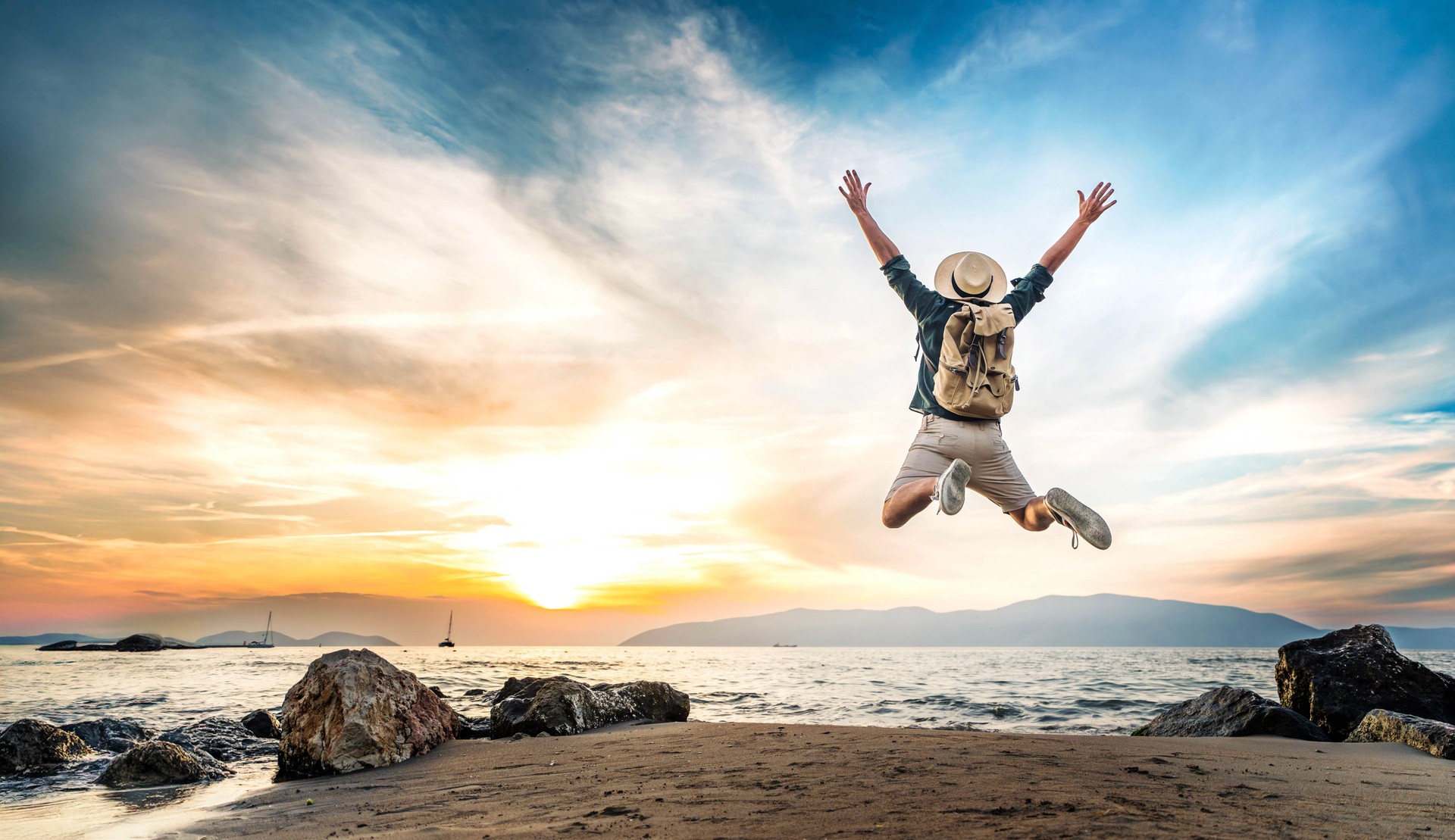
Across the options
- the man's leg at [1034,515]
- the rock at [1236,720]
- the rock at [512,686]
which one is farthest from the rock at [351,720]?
the rock at [1236,720]

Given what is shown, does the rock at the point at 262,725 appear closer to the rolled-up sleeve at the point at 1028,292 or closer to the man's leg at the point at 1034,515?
the man's leg at the point at 1034,515

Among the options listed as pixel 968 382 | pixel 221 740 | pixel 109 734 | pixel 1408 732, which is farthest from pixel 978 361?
pixel 109 734

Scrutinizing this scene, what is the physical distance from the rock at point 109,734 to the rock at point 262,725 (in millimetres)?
1264

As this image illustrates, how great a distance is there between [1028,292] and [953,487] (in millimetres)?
1997

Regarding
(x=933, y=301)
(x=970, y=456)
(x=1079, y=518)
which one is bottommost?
(x=1079, y=518)

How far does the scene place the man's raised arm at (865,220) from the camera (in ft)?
21.6

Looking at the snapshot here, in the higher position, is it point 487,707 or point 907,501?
point 907,501

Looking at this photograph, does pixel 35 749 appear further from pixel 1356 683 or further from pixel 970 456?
pixel 1356 683

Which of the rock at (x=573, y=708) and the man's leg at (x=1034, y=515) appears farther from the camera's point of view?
the rock at (x=573, y=708)

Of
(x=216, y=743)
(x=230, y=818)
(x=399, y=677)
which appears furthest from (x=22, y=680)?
(x=230, y=818)

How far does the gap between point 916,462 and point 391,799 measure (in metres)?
5.15

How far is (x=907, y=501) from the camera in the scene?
6195 millimetres

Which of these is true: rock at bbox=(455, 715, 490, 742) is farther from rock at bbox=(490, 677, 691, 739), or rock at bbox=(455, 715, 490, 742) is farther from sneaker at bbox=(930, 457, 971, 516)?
sneaker at bbox=(930, 457, 971, 516)

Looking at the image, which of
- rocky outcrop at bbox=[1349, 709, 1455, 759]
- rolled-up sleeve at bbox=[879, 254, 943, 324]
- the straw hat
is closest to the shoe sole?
rolled-up sleeve at bbox=[879, 254, 943, 324]
